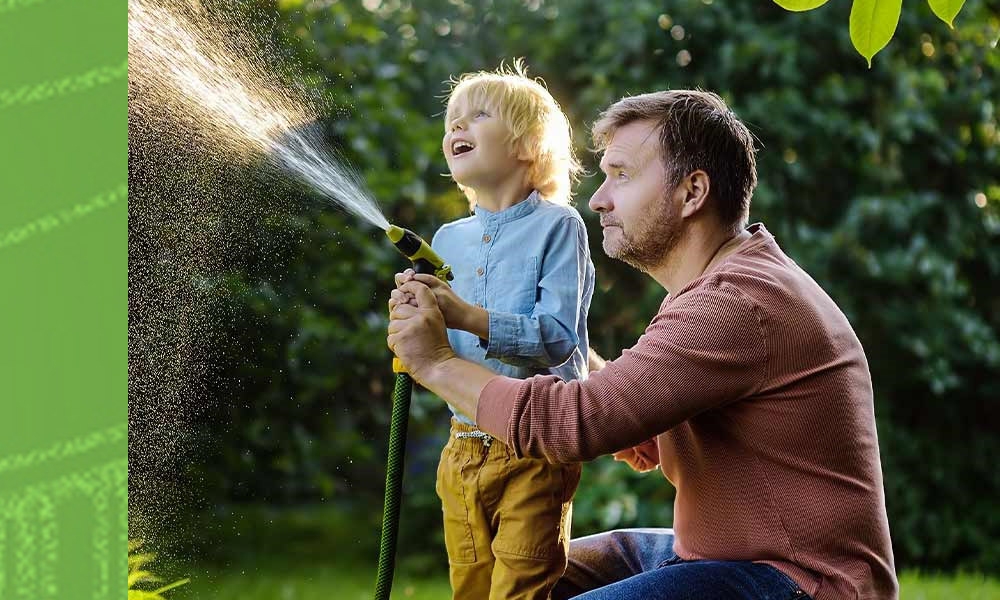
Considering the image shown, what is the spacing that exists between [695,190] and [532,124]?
38 cm

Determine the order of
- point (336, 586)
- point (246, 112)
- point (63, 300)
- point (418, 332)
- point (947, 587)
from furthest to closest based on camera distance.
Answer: point (336, 586), point (947, 587), point (63, 300), point (246, 112), point (418, 332)

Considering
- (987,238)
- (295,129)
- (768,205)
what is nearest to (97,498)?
(295,129)

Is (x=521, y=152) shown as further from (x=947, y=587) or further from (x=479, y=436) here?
(x=947, y=587)

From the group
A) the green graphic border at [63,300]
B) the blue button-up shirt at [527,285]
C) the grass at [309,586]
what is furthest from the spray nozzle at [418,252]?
the grass at [309,586]

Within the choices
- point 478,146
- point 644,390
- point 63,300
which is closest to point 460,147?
point 478,146

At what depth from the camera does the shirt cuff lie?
1908 mm

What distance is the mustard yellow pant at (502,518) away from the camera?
2.18 metres

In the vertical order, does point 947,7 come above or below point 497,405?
above

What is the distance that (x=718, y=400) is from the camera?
1922 millimetres

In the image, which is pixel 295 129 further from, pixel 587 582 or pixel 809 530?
pixel 809 530

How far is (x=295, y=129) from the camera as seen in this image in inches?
102

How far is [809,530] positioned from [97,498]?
87.6 inches

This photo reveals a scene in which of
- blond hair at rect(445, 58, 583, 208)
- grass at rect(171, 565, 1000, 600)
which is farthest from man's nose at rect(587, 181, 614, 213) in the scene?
grass at rect(171, 565, 1000, 600)

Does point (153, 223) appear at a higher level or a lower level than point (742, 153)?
higher
